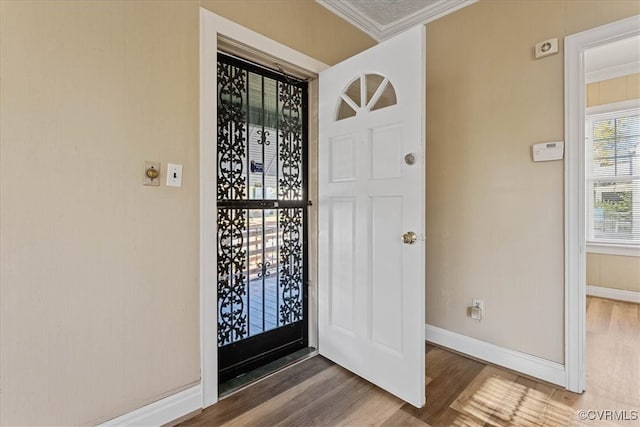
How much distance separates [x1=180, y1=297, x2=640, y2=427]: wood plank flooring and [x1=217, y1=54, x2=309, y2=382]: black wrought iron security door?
0.28 m

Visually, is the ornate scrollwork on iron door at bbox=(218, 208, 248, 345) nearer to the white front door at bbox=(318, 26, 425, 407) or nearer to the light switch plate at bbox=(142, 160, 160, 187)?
the light switch plate at bbox=(142, 160, 160, 187)

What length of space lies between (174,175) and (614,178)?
15.2 ft

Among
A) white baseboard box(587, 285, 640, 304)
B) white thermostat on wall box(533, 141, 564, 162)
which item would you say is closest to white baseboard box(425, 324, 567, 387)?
white thermostat on wall box(533, 141, 564, 162)

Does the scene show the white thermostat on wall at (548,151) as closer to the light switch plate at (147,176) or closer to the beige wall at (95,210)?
the beige wall at (95,210)

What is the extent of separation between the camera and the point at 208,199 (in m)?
1.72

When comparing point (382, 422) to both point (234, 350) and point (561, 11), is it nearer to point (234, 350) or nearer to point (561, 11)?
point (234, 350)

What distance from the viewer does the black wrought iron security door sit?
1.94m

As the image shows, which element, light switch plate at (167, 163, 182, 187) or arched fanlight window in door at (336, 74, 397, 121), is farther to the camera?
arched fanlight window in door at (336, 74, 397, 121)

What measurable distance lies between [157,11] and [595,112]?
464cm

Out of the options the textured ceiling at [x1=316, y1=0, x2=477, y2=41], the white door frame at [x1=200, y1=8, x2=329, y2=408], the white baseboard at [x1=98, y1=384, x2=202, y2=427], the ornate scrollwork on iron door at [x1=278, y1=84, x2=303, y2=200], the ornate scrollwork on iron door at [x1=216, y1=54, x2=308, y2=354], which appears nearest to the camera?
the white baseboard at [x1=98, y1=384, x2=202, y2=427]

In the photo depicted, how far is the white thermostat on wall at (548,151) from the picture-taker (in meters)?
1.89

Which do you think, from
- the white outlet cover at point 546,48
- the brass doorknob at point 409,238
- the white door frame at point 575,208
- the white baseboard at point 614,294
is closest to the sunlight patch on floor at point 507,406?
the white door frame at point 575,208

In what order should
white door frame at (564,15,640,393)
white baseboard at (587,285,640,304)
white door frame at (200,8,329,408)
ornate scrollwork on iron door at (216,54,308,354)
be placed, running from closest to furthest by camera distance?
white door frame at (200,8,329,408)
white door frame at (564,15,640,393)
ornate scrollwork on iron door at (216,54,308,354)
white baseboard at (587,285,640,304)

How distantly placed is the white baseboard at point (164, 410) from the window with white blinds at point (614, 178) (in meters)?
4.55
